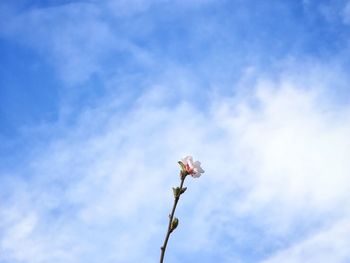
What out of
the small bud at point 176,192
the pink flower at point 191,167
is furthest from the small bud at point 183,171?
the small bud at point 176,192

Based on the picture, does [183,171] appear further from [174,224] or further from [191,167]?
[174,224]

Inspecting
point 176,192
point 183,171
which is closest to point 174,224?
point 176,192

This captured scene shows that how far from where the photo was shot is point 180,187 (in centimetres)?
564

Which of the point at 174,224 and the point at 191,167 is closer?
the point at 174,224

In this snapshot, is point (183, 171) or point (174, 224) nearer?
point (174, 224)

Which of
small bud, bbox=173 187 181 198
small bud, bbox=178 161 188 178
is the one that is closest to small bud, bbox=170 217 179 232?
small bud, bbox=173 187 181 198

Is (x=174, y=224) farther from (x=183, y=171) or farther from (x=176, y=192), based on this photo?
(x=183, y=171)

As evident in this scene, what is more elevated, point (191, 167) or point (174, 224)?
point (191, 167)

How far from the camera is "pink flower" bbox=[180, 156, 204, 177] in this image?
6.27 m

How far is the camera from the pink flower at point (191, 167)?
627 centimetres

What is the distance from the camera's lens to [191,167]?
6301 millimetres

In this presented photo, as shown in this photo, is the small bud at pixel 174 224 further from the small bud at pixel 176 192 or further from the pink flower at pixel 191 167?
the pink flower at pixel 191 167

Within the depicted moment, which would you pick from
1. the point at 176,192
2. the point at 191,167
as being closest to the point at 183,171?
the point at 191,167

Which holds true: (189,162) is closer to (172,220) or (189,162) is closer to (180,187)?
(180,187)
